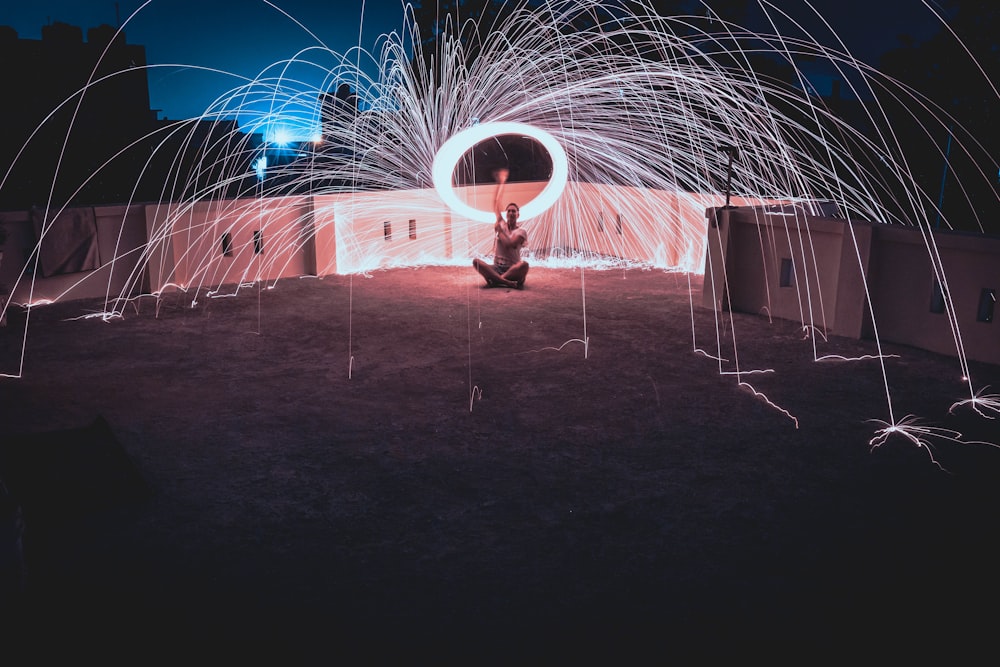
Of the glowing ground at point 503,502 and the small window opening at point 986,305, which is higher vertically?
the small window opening at point 986,305

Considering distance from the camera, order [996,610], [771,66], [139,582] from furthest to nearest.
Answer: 1. [771,66]
2. [139,582]
3. [996,610]

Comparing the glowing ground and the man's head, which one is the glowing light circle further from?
the glowing ground

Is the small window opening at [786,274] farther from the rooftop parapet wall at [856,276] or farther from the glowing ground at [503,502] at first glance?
the glowing ground at [503,502]

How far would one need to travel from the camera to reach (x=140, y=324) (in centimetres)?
975

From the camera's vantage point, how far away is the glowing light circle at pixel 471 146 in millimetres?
11727

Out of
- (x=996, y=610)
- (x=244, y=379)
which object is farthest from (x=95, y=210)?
(x=996, y=610)

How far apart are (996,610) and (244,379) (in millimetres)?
6069

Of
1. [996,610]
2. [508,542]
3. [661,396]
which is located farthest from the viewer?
[661,396]

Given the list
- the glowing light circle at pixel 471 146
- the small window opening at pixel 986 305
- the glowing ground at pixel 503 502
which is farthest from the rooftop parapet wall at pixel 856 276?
the glowing light circle at pixel 471 146

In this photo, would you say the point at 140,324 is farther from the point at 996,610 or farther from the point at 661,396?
the point at 996,610

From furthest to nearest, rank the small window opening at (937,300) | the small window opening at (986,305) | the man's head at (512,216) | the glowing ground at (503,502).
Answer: the man's head at (512,216) → the small window opening at (937,300) → the small window opening at (986,305) → the glowing ground at (503,502)

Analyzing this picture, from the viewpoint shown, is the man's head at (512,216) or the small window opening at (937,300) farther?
the man's head at (512,216)

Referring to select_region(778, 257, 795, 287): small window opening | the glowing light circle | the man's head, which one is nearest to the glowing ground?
select_region(778, 257, 795, 287): small window opening

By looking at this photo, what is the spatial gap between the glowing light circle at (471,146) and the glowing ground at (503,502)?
406 cm
